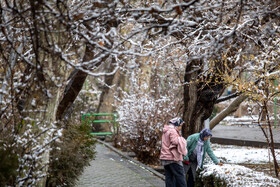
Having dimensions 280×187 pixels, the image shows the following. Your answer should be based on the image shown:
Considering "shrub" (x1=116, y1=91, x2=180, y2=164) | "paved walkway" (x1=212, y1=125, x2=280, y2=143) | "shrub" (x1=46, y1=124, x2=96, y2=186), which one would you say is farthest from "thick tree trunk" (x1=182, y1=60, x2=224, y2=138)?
"paved walkway" (x1=212, y1=125, x2=280, y2=143)

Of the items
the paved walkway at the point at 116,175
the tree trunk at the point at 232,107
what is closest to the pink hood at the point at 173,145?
the paved walkway at the point at 116,175

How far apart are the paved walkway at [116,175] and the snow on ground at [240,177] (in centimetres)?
235

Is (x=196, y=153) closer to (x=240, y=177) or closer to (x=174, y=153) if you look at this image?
(x=174, y=153)

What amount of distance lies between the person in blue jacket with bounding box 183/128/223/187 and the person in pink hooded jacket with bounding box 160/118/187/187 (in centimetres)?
42

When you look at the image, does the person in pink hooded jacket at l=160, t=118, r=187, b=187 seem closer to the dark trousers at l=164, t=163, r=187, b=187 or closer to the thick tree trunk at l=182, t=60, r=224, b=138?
the dark trousers at l=164, t=163, r=187, b=187

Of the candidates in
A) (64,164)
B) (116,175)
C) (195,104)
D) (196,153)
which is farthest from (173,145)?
(116,175)

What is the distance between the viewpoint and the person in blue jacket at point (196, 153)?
25.4 feet

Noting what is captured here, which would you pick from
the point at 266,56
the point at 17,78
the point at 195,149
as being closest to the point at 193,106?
the point at 195,149

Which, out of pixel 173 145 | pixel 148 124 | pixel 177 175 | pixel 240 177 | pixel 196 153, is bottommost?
pixel 177 175

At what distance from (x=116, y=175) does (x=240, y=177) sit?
4.72 m

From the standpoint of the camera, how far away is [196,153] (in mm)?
7867

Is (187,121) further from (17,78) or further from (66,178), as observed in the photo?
(17,78)

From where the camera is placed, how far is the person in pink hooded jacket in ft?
24.3

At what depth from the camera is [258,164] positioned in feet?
37.7
